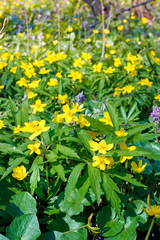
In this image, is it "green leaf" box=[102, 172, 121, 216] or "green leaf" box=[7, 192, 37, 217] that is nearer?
"green leaf" box=[102, 172, 121, 216]

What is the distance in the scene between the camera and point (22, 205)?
1.32 metres

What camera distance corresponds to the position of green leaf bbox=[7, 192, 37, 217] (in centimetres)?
131

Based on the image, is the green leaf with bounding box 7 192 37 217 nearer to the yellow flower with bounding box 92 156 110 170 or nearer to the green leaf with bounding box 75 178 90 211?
the green leaf with bounding box 75 178 90 211

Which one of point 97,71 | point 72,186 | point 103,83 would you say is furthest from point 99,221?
point 97,71

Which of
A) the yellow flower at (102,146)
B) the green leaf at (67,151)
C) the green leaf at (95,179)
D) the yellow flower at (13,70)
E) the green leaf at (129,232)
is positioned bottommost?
the green leaf at (129,232)

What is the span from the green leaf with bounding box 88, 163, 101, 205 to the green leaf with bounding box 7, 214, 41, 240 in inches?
13.7

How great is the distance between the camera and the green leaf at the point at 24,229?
1139 millimetres

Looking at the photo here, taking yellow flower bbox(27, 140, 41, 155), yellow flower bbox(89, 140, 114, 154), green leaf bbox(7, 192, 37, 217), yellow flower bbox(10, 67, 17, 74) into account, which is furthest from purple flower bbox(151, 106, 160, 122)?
yellow flower bbox(10, 67, 17, 74)

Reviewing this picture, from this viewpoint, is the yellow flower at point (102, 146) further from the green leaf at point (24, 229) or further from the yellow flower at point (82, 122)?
the green leaf at point (24, 229)

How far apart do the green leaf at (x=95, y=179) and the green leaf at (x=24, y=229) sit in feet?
1.14

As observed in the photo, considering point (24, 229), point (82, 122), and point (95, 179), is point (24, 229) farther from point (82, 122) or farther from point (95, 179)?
point (82, 122)

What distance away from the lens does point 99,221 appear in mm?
1374

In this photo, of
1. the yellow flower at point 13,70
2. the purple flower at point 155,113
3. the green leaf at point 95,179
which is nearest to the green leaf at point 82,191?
the green leaf at point 95,179

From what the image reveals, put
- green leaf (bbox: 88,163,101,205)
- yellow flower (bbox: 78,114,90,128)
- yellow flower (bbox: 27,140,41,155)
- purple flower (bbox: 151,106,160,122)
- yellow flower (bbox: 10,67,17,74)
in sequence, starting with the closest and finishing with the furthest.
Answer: green leaf (bbox: 88,163,101,205) < yellow flower (bbox: 27,140,41,155) < yellow flower (bbox: 78,114,90,128) < purple flower (bbox: 151,106,160,122) < yellow flower (bbox: 10,67,17,74)
